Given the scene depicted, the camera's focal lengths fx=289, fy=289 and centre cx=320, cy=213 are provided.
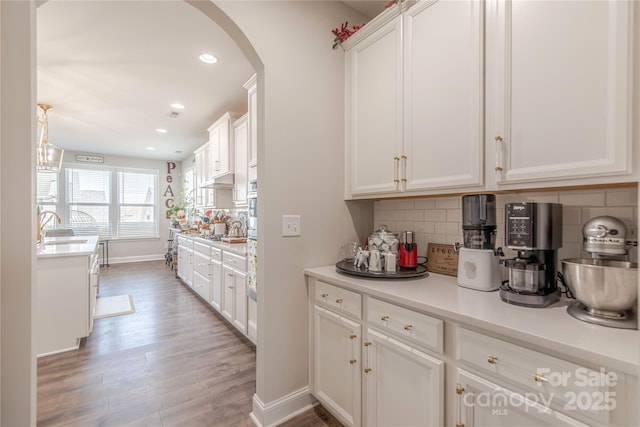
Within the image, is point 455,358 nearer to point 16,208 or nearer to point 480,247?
point 480,247

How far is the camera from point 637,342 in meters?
0.82

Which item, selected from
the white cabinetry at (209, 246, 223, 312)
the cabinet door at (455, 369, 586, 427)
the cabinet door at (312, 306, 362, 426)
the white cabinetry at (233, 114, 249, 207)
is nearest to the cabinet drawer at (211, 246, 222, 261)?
the white cabinetry at (209, 246, 223, 312)

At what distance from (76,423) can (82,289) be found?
1.41 metres

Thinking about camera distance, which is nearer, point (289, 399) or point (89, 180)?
point (289, 399)

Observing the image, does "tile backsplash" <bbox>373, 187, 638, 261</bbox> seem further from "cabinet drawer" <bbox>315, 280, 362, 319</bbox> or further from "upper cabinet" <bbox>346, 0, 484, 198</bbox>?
"cabinet drawer" <bbox>315, 280, 362, 319</bbox>

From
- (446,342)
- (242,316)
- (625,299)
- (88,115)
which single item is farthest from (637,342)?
(88,115)

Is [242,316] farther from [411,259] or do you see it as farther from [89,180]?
[89,180]

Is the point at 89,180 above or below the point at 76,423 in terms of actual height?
above

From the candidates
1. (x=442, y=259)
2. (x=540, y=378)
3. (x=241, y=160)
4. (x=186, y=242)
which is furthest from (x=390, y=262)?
(x=186, y=242)

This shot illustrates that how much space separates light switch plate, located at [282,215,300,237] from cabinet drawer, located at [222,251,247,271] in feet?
3.66

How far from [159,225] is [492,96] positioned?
8061mm

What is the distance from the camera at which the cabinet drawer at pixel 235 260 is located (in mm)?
2754

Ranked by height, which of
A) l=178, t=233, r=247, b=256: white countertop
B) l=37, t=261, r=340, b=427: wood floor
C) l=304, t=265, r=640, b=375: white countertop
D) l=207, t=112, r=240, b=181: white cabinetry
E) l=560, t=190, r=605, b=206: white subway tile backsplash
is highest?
l=207, t=112, r=240, b=181: white cabinetry

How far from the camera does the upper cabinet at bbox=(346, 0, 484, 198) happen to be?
1337 millimetres
